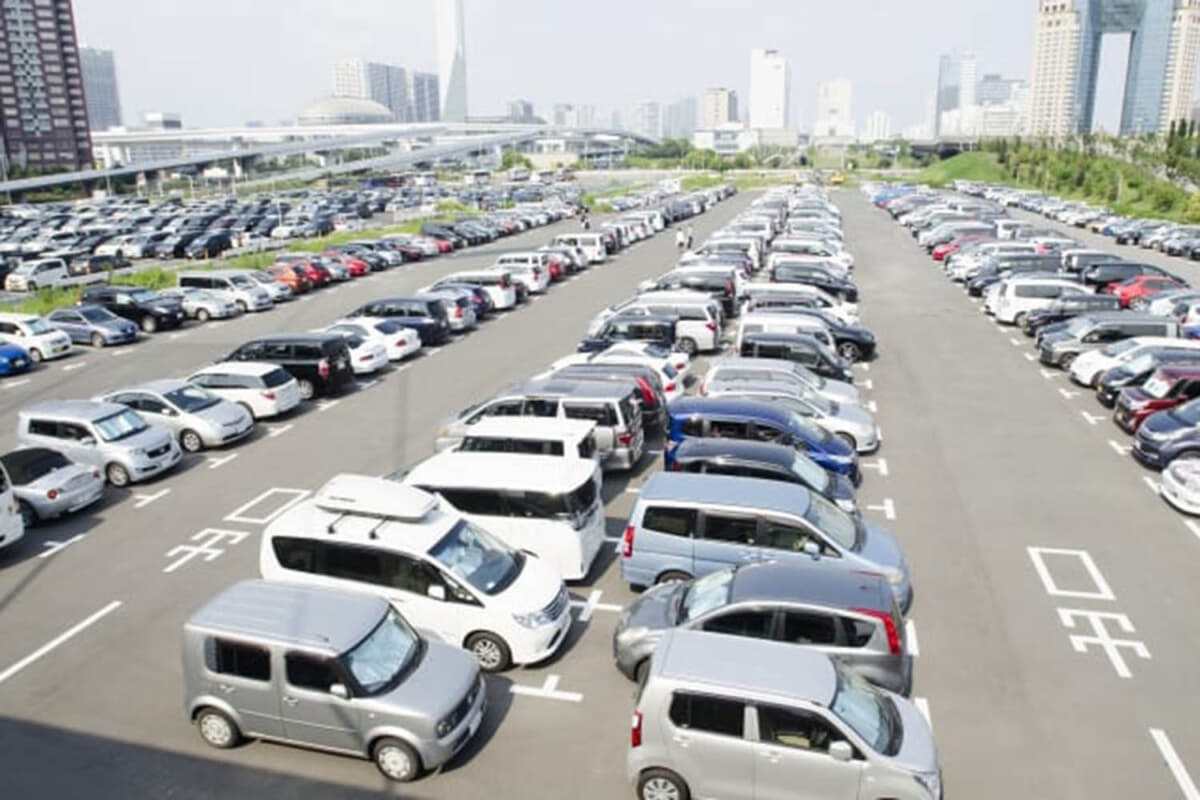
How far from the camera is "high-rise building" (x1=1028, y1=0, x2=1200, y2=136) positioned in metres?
182

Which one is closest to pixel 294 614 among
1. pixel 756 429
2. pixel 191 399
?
pixel 756 429

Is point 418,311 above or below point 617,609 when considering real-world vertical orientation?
above

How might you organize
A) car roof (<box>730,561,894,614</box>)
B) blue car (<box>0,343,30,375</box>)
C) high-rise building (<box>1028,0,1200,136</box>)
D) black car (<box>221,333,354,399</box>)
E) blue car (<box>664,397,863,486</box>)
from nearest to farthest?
car roof (<box>730,561,894,614</box>) < blue car (<box>664,397,863,486</box>) < black car (<box>221,333,354,399</box>) < blue car (<box>0,343,30,375</box>) < high-rise building (<box>1028,0,1200,136</box>)

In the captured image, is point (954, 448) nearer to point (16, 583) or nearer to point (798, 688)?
point (798, 688)

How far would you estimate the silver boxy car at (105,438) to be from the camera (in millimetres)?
16297

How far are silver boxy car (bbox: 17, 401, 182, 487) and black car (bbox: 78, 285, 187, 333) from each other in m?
14.5

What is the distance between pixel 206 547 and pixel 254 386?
22.4 feet

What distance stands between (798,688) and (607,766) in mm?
2138

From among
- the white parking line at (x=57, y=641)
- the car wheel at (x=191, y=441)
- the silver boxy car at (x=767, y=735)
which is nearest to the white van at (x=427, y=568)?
the silver boxy car at (x=767, y=735)

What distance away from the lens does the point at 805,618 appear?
9.09 m

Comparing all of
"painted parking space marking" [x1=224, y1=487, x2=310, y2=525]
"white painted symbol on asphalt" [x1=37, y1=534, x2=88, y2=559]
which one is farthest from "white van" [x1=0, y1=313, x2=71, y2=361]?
"painted parking space marking" [x1=224, y1=487, x2=310, y2=525]

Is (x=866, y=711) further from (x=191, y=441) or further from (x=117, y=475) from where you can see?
(x=191, y=441)

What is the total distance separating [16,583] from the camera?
12.7 m

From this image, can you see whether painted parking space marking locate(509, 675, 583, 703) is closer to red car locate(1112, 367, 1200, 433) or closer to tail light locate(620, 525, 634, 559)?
tail light locate(620, 525, 634, 559)
